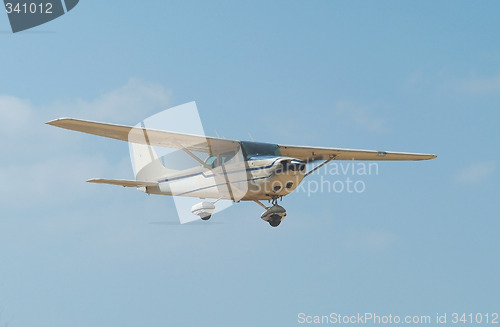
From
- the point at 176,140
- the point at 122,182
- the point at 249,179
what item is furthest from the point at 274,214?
the point at 122,182

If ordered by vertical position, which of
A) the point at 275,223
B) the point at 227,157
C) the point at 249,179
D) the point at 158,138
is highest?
the point at 158,138

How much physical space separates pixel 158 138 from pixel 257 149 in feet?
8.50

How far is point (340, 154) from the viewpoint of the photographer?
21250mm

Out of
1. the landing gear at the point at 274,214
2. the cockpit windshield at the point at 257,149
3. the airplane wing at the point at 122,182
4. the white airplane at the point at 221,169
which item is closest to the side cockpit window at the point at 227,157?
the white airplane at the point at 221,169

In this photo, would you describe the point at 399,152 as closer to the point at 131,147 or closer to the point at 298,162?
the point at 298,162

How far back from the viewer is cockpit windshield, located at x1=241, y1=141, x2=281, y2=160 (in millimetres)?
18453

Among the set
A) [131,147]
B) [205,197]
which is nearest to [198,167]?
[205,197]

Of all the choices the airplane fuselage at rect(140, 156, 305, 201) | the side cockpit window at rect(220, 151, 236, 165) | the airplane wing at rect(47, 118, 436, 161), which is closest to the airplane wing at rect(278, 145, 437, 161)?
the airplane wing at rect(47, 118, 436, 161)

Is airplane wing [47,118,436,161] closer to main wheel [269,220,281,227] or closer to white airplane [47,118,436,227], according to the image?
white airplane [47,118,436,227]

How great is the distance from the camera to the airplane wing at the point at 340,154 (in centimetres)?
2022

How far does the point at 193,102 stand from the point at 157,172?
10.1 ft

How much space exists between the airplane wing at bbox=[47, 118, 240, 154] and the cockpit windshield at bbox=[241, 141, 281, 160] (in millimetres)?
262

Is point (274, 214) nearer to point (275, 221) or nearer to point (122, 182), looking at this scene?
point (275, 221)

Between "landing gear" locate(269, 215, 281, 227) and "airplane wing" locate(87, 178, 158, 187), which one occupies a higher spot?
"airplane wing" locate(87, 178, 158, 187)
